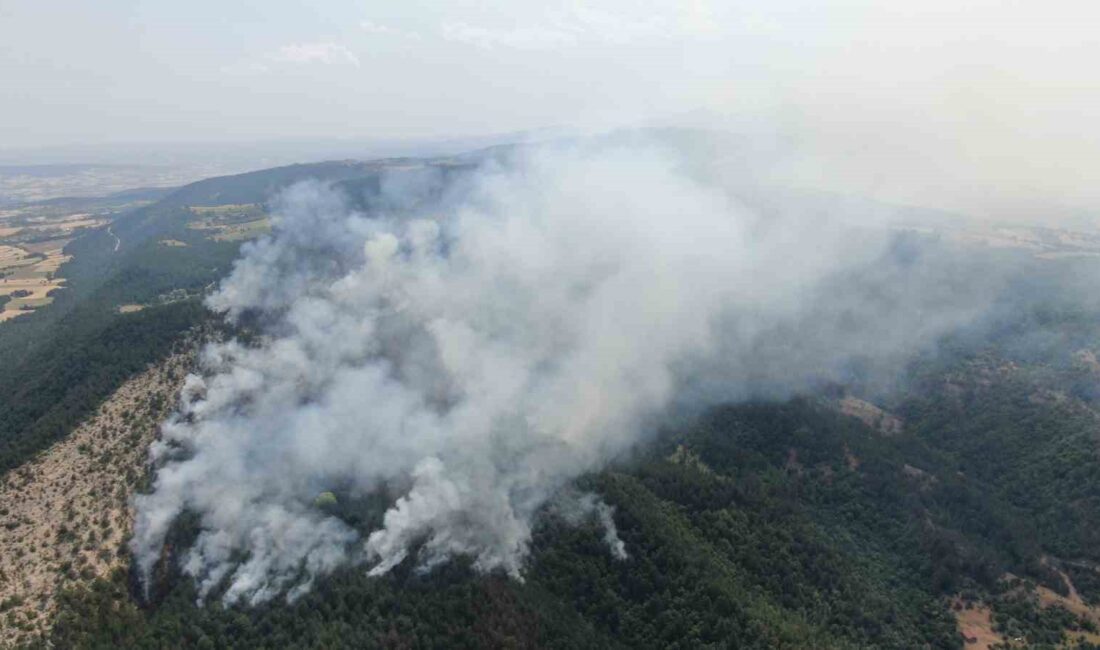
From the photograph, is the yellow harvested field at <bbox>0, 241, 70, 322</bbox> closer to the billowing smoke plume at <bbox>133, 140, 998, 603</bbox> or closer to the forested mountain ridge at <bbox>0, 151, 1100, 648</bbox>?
the forested mountain ridge at <bbox>0, 151, 1100, 648</bbox>

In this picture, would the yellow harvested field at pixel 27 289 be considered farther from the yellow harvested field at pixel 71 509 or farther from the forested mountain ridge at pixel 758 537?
the yellow harvested field at pixel 71 509

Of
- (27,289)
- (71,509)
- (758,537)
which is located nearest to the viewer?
(71,509)

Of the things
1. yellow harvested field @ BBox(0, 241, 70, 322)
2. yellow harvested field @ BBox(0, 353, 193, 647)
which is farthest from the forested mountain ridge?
yellow harvested field @ BBox(0, 241, 70, 322)

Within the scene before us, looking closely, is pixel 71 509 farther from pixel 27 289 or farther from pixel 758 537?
pixel 27 289

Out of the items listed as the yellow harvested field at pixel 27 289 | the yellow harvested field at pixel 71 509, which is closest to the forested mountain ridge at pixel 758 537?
the yellow harvested field at pixel 71 509

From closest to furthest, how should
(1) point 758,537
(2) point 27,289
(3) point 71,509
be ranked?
(3) point 71,509 < (1) point 758,537 < (2) point 27,289

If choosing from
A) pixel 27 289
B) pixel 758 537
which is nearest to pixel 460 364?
pixel 758 537
